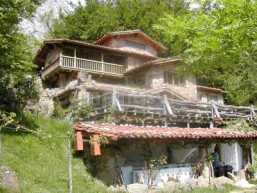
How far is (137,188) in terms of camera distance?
1480cm

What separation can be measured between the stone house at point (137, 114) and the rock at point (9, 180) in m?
3.00

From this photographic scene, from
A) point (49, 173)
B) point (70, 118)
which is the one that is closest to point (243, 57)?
point (49, 173)

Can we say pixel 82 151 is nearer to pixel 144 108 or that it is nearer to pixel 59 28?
pixel 144 108

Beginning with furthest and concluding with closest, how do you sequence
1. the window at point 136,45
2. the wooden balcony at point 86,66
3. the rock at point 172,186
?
the window at point 136,45 → the wooden balcony at point 86,66 → the rock at point 172,186

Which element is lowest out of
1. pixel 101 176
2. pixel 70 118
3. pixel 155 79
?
pixel 101 176

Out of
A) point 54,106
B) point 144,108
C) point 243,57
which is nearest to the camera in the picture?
point 243,57

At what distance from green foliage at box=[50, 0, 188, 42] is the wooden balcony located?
9.16m

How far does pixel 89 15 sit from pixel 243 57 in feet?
120

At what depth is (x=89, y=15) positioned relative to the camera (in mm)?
46219

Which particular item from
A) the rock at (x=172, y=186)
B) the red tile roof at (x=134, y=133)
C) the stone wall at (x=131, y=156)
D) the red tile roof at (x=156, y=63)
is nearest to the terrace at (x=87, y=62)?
the red tile roof at (x=156, y=63)

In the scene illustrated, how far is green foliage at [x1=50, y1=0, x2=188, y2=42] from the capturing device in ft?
148

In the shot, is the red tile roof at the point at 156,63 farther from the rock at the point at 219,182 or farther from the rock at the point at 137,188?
the rock at the point at 137,188

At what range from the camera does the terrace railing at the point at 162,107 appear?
2062 cm

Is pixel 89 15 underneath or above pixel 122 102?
above
